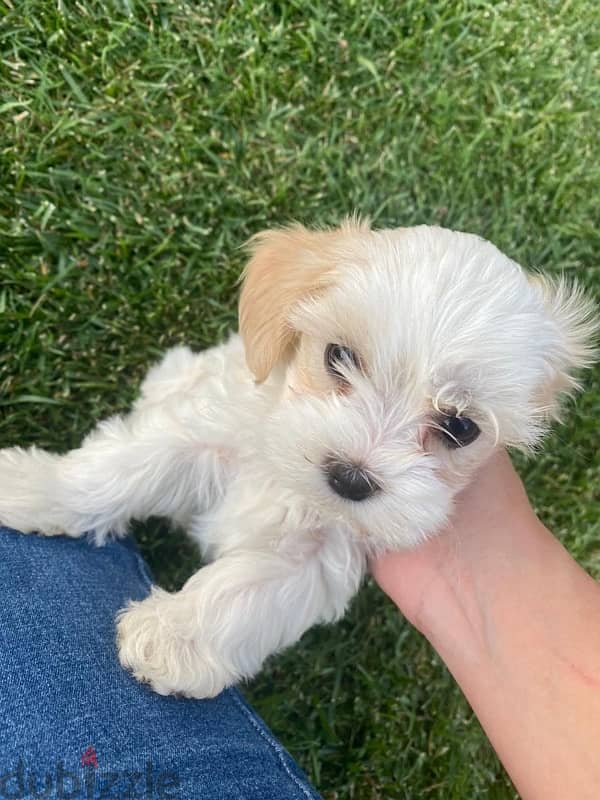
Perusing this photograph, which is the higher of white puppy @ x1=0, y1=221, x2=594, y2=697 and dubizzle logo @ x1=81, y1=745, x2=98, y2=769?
white puppy @ x1=0, y1=221, x2=594, y2=697

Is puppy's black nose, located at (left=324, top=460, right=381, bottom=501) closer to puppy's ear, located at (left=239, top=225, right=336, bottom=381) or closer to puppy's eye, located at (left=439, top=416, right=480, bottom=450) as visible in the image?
puppy's eye, located at (left=439, top=416, right=480, bottom=450)

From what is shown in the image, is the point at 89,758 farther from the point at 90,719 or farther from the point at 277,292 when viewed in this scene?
the point at 277,292

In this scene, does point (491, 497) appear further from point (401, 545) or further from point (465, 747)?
point (465, 747)

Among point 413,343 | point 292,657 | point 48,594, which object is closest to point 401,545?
point 413,343

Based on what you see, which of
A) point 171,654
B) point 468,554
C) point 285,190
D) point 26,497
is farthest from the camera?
point 285,190

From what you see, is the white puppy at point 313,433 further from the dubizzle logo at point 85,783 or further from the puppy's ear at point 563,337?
the dubizzle logo at point 85,783

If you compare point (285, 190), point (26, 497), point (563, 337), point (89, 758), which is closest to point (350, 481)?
point (563, 337)

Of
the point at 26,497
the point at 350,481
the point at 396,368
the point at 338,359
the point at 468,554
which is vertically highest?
the point at 396,368

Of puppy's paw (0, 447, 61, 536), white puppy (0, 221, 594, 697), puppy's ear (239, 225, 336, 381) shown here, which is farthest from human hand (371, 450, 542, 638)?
puppy's paw (0, 447, 61, 536)
